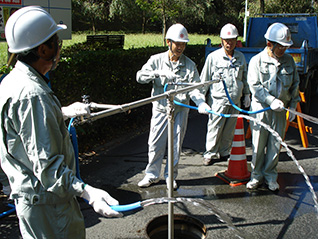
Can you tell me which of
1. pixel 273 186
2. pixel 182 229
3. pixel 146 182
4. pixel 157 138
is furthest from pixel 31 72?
pixel 273 186

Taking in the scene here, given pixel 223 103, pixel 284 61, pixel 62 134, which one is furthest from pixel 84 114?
pixel 223 103

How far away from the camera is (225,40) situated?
5.79 meters

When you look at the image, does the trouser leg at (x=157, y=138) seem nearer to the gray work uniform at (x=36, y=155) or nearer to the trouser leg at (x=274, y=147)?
the trouser leg at (x=274, y=147)

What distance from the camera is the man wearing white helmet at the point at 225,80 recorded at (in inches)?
228

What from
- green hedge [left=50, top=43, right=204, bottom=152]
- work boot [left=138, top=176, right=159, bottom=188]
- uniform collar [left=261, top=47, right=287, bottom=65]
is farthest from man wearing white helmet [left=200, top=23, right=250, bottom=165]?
green hedge [left=50, top=43, right=204, bottom=152]

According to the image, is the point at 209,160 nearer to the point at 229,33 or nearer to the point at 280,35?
the point at 229,33

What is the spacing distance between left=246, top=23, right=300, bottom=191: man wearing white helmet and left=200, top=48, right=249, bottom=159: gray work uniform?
94 centimetres

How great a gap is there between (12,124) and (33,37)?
48cm

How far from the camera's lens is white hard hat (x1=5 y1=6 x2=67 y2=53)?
1950 millimetres

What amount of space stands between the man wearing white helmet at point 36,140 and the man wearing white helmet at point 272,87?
3196 mm

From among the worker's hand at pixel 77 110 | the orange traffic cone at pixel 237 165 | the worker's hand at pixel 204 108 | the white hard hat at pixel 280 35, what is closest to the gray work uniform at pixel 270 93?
the white hard hat at pixel 280 35

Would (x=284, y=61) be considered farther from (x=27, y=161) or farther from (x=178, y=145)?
(x=27, y=161)

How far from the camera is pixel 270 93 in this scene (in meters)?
4.76

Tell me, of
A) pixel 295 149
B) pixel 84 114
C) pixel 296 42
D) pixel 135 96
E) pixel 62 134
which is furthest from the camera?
pixel 296 42
